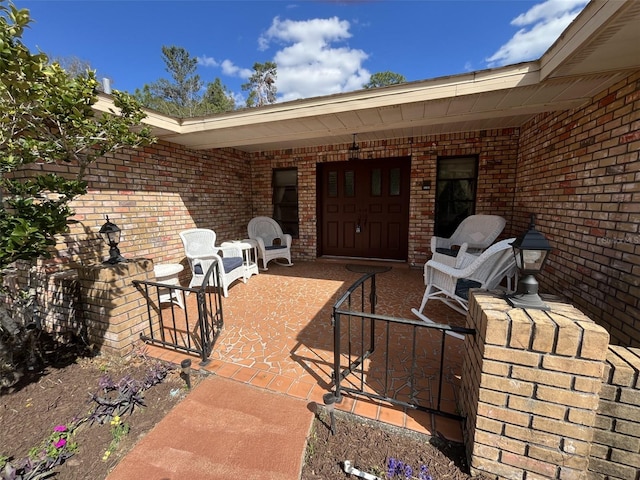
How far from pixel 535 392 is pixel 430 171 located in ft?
13.7

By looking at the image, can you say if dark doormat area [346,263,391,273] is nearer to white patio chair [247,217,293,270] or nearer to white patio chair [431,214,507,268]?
white patio chair [431,214,507,268]

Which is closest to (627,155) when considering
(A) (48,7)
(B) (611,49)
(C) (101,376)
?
(B) (611,49)

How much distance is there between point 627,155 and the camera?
1.87m

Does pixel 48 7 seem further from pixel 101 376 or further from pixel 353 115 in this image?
pixel 101 376

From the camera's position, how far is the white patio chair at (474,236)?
373cm

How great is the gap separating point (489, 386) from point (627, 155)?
6.92 ft

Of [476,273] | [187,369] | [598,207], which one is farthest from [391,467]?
[598,207]

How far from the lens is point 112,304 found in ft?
7.07

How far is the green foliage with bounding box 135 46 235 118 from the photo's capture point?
16766mm

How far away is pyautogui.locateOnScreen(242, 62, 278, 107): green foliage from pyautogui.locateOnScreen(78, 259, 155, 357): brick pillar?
20.7 meters

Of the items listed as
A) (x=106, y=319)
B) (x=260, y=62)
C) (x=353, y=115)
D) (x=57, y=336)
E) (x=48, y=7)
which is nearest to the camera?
(x=106, y=319)

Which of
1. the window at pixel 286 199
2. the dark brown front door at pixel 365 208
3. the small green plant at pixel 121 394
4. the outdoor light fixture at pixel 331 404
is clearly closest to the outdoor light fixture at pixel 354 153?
the dark brown front door at pixel 365 208

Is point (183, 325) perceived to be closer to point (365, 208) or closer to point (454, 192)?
point (365, 208)

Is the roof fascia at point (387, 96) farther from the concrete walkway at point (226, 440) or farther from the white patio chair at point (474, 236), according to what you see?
the concrete walkway at point (226, 440)
